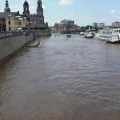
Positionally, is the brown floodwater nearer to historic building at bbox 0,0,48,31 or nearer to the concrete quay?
the concrete quay

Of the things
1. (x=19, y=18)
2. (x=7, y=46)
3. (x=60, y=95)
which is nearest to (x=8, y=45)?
(x=7, y=46)

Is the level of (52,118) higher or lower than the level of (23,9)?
lower

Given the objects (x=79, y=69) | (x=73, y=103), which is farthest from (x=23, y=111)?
(x=79, y=69)

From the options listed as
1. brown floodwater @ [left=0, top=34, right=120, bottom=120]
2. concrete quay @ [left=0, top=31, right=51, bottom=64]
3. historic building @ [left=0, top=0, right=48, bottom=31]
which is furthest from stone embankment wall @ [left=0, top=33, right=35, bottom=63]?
historic building @ [left=0, top=0, right=48, bottom=31]

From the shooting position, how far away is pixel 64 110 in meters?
12.0

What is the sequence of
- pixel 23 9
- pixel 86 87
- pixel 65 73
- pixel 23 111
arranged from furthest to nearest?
pixel 23 9, pixel 65 73, pixel 86 87, pixel 23 111

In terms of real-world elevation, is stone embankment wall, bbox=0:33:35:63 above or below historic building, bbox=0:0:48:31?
below

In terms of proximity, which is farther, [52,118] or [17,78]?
[17,78]

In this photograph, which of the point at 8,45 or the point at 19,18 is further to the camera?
the point at 19,18

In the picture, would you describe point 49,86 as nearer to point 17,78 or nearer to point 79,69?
point 17,78

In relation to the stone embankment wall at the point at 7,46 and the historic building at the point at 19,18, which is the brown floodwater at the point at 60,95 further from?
the historic building at the point at 19,18

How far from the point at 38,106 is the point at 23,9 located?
144 metres

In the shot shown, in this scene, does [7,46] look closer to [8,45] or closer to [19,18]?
[8,45]

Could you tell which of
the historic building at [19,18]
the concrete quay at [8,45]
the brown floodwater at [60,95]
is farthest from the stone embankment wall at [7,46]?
the historic building at [19,18]
